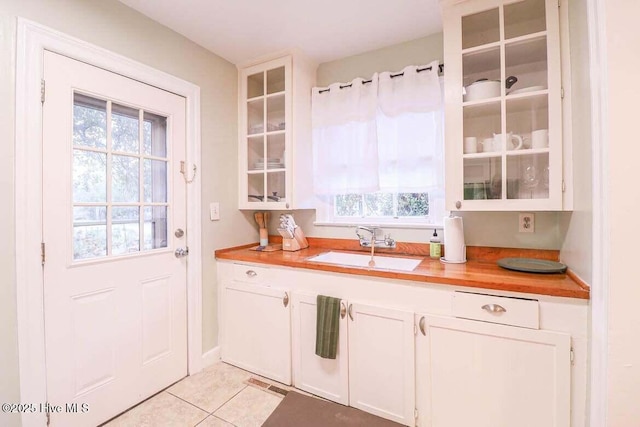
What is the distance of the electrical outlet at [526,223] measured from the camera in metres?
1.74

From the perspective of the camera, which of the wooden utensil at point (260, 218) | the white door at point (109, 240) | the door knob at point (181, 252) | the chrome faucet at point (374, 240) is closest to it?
the white door at point (109, 240)

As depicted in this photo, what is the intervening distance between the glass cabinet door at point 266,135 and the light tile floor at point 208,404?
4.44 feet

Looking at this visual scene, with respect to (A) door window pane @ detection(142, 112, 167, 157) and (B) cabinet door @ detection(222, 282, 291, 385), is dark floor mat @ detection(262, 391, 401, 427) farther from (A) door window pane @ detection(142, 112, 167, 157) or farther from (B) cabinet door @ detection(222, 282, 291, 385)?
(A) door window pane @ detection(142, 112, 167, 157)

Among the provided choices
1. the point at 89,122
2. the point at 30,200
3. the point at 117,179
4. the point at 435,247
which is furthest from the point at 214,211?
the point at 435,247

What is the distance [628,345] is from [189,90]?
2636mm

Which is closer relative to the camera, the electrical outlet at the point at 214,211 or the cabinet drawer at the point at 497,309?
the cabinet drawer at the point at 497,309

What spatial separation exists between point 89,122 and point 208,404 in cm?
178

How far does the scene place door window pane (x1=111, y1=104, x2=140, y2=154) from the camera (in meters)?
1.65

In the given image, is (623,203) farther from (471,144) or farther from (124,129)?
(124,129)

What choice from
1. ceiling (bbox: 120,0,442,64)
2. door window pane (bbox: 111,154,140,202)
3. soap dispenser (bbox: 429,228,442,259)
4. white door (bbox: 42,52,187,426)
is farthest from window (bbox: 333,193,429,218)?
door window pane (bbox: 111,154,140,202)

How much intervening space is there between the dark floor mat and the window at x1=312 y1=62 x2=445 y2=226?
1277 mm

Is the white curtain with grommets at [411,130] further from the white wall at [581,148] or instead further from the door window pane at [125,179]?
the door window pane at [125,179]

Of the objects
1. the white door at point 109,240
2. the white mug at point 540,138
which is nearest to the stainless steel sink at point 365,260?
the white mug at point 540,138

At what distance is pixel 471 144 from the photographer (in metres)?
1.62
